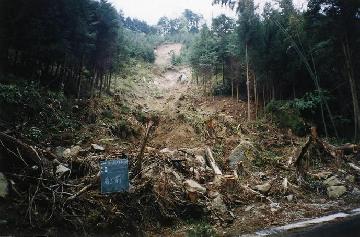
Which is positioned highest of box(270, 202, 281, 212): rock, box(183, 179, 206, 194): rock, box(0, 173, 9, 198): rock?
box(0, 173, 9, 198): rock

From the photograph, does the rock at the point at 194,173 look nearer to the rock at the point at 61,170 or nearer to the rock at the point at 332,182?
the rock at the point at 61,170

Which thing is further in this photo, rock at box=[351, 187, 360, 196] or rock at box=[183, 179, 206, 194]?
rock at box=[351, 187, 360, 196]

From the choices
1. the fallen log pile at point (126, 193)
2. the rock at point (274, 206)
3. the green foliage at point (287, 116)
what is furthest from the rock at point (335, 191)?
the green foliage at point (287, 116)

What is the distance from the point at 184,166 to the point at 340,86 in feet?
56.3

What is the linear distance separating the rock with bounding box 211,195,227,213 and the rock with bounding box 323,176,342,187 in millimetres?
4987

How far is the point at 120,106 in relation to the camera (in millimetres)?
25234

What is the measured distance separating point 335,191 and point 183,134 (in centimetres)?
880

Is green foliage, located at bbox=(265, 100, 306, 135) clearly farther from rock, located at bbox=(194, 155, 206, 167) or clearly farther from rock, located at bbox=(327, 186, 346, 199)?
rock, located at bbox=(194, 155, 206, 167)

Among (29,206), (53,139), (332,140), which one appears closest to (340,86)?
(332,140)

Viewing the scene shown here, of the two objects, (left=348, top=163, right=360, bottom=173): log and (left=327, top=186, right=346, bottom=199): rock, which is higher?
(left=348, top=163, right=360, bottom=173): log

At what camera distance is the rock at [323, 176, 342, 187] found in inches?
496

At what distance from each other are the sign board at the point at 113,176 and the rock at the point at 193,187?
2559 mm

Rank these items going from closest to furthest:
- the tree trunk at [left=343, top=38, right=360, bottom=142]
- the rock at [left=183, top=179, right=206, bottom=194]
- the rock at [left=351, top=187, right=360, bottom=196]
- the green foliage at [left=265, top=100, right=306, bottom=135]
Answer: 1. the rock at [left=183, top=179, right=206, bottom=194]
2. the rock at [left=351, top=187, right=360, bottom=196]
3. the tree trunk at [left=343, top=38, right=360, bottom=142]
4. the green foliage at [left=265, top=100, right=306, bottom=135]

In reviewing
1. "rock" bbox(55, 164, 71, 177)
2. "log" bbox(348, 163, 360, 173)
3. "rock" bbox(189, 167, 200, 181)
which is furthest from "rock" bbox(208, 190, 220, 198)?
"log" bbox(348, 163, 360, 173)
